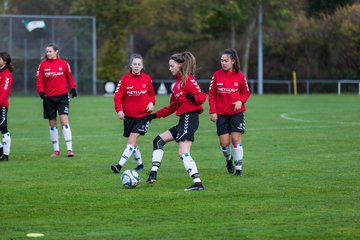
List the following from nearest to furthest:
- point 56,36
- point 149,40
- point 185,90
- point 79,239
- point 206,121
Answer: point 79,239 → point 185,90 → point 206,121 → point 56,36 → point 149,40

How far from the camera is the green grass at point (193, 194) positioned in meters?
9.12

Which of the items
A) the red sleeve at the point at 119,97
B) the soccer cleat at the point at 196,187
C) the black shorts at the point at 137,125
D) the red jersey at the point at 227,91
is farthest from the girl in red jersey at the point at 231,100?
the soccer cleat at the point at 196,187

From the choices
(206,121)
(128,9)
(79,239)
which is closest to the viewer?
(79,239)

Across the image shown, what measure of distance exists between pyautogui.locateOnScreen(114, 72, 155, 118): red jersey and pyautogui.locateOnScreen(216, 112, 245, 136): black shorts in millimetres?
1202

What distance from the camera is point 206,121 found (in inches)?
1109

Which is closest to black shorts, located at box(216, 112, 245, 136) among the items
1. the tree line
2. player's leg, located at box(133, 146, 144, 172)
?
player's leg, located at box(133, 146, 144, 172)

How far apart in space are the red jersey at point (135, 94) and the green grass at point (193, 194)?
3.35ft

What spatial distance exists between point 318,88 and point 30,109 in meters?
27.0

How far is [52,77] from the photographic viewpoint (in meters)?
17.2

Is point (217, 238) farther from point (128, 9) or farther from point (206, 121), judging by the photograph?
point (128, 9)

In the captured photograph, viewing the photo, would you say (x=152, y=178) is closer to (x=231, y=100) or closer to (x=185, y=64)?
(x=185, y=64)

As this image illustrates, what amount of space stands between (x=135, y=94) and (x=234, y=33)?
51.0 meters

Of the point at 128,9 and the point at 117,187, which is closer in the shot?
the point at 117,187

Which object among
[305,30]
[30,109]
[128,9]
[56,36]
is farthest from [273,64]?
[30,109]
